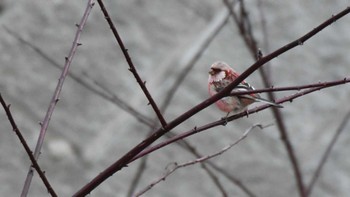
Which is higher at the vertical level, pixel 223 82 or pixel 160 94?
pixel 160 94

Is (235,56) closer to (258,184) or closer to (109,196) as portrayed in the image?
(258,184)

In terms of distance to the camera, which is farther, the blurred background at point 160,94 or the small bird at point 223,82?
the blurred background at point 160,94

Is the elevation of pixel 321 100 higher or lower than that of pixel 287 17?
lower

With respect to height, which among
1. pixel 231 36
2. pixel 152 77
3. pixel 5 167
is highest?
pixel 231 36

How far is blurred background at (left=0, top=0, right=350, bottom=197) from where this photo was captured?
1.66 metres

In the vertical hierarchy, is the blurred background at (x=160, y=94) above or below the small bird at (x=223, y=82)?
above

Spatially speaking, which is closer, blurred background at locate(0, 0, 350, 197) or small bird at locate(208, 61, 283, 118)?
small bird at locate(208, 61, 283, 118)

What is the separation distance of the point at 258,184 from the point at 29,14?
2.50 ft

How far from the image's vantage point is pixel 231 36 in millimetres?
1840

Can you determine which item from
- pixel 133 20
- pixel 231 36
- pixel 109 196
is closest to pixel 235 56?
pixel 231 36

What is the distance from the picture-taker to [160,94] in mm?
1700

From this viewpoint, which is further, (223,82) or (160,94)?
(160,94)

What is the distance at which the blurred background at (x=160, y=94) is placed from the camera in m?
1.66

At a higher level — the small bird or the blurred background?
the blurred background
